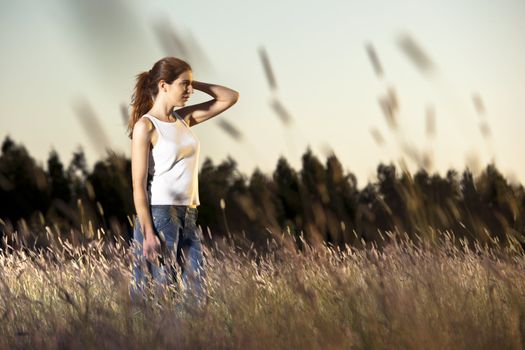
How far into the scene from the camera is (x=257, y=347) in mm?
3488

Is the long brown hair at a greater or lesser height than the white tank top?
greater

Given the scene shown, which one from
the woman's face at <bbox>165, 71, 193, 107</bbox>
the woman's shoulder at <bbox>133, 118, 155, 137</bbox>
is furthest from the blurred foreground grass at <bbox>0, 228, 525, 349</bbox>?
the woman's face at <bbox>165, 71, 193, 107</bbox>

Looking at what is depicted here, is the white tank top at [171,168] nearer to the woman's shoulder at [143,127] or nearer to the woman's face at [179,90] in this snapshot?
the woman's shoulder at [143,127]

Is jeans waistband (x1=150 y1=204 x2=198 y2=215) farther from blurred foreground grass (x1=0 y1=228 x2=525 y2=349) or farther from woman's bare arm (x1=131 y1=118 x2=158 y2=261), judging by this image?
blurred foreground grass (x1=0 y1=228 x2=525 y2=349)

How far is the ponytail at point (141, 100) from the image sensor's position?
5.20 m

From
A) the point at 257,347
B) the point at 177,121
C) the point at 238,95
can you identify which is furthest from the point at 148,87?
the point at 257,347

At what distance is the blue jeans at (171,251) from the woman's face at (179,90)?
0.61 metres

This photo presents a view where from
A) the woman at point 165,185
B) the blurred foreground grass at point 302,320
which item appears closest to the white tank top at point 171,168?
the woman at point 165,185

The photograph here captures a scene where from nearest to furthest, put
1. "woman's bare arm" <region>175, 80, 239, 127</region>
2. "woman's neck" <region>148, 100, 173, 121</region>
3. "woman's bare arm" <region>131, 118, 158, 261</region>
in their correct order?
"woman's bare arm" <region>131, 118, 158, 261</region>, "woman's neck" <region>148, 100, 173, 121</region>, "woman's bare arm" <region>175, 80, 239, 127</region>

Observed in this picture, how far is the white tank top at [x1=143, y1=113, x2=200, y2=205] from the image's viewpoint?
486cm

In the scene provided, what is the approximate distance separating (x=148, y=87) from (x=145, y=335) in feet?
5.53

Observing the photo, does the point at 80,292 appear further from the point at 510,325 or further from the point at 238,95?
the point at 510,325

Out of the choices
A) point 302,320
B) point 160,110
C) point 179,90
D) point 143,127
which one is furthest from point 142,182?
point 302,320

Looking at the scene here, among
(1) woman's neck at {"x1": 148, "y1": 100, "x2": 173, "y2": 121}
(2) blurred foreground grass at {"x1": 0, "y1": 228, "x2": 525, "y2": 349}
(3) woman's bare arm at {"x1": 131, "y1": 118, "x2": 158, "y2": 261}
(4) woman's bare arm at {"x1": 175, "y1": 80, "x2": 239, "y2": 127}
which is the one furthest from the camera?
(4) woman's bare arm at {"x1": 175, "y1": 80, "x2": 239, "y2": 127}
